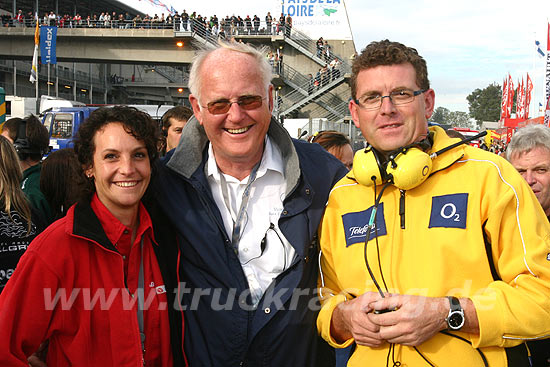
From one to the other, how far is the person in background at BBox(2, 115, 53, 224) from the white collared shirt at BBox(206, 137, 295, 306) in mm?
2398

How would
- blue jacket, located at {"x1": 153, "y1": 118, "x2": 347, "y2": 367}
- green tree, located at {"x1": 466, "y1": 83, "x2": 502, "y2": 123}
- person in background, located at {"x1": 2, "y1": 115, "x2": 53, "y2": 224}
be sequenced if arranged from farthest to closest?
green tree, located at {"x1": 466, "y1": 83, "x2": 502, "y2": 123}
person in background, located at {"x1": 2, "y1": 115, "x2": 53, "y2": 224}
blue jacket, located at {"x1": 153, "y1": 118, "x2": 347, "y2": 367}

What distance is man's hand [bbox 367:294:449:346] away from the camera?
79.2 inches

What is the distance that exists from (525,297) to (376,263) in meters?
0.66

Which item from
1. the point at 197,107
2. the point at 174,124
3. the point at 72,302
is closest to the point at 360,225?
the point at 197,107

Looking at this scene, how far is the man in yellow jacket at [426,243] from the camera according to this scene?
2.01m

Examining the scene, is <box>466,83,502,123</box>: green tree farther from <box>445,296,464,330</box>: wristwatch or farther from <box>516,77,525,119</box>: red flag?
<box>445,296,464,330</box>: wristwatch

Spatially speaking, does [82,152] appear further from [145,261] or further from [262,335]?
[262,335]

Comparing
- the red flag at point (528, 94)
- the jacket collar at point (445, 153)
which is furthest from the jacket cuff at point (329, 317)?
the red flag at point (528, 94)

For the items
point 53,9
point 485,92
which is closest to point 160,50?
point 53,9

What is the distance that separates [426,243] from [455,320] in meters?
0.36

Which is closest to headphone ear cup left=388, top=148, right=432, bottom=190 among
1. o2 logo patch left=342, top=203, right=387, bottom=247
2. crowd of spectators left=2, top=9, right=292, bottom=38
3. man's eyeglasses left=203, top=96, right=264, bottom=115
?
o2 logo patch left=342, top=203, right=387, bottom=247

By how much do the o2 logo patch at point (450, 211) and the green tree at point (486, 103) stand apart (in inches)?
4346

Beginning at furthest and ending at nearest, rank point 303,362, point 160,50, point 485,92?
point 485,92 < point 160,50 < point 303,362

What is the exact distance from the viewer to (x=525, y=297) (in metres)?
1.96
